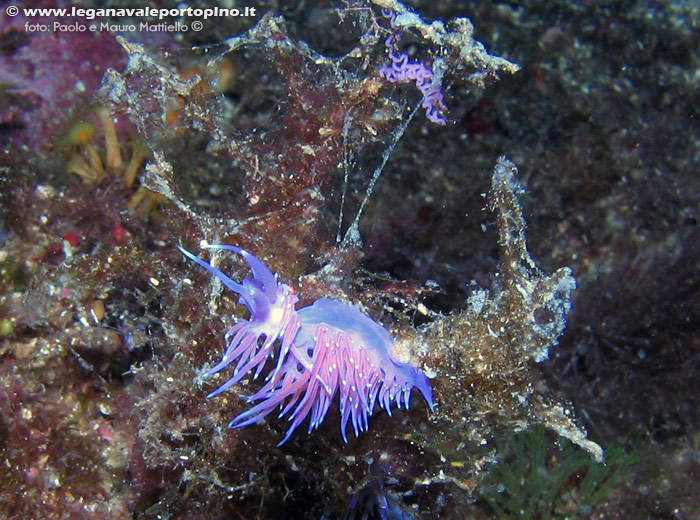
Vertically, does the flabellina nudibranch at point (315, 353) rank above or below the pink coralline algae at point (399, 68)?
below

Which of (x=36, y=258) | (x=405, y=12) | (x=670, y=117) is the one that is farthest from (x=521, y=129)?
(x=36, y=258)

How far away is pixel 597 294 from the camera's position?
141 inches

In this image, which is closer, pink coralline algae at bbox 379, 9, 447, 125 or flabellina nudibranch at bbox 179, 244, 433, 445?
flabellina nudibranch at bbox 179, 244, 433, 445

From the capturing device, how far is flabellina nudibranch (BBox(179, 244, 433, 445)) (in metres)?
1.76

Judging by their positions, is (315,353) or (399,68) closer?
(315,353)

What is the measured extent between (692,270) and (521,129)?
1683mm

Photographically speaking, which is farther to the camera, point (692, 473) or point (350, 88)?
point (692, 473)

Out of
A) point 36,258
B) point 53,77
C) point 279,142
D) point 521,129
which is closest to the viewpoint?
point 279,142

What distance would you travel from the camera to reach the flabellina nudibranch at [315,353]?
1.76 metres

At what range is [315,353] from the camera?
6.01 feet

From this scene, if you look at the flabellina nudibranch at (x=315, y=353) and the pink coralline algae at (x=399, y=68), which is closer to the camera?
the flabellina nudibranch at (x=315, y=353)

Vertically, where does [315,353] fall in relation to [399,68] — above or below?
below

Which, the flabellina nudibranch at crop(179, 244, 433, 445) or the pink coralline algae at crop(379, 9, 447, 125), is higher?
the pink coralline algae at crop(379, 9, 447, 125)

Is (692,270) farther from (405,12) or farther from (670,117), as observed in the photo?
(405,12)
